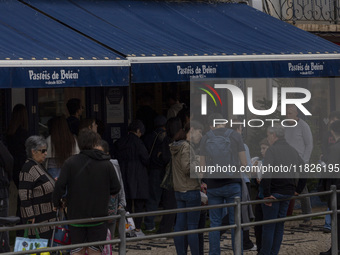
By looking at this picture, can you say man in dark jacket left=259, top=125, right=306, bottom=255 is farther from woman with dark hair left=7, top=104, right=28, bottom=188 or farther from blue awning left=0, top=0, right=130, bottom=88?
woman with dark hair left=7, top=104, right=28, bottom=188

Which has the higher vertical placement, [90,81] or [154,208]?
[90,81]

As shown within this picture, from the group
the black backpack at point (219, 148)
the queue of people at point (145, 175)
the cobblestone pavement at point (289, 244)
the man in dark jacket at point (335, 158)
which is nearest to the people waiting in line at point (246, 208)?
the queue of people at point (145, 175)

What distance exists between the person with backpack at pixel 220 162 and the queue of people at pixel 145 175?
0.04 ft

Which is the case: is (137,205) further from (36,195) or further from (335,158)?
(36,195)

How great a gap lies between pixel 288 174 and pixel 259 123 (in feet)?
21.5

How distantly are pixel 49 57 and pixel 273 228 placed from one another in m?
3.55

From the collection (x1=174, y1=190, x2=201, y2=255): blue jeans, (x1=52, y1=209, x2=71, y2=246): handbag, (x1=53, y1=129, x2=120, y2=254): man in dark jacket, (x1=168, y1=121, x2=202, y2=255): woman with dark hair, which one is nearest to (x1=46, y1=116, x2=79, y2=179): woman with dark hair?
(x1=168, y1=121, x2=202, y2=255): woman with dark hair

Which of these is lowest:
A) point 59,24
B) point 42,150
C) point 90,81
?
point 42,150

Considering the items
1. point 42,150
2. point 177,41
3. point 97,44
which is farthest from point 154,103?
point 42,150

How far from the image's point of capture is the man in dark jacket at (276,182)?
1123cm

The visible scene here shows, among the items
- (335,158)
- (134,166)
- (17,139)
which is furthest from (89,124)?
(335,158)

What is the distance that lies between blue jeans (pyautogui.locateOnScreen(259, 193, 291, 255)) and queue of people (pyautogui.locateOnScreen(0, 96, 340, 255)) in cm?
1

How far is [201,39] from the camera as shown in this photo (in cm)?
1472

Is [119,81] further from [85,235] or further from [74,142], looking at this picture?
[85,235]
